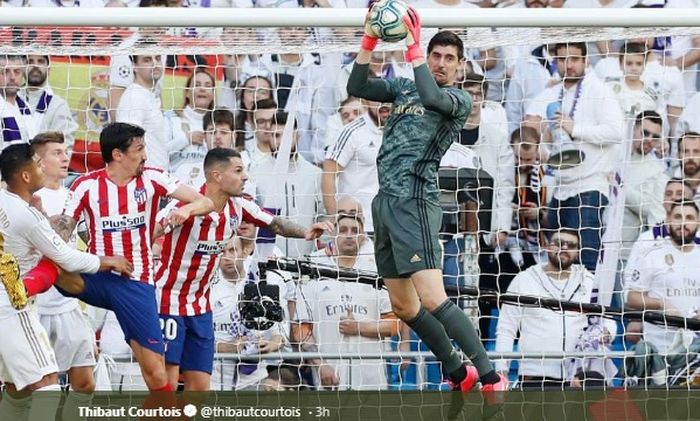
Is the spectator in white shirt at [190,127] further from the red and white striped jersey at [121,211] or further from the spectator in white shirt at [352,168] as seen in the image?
the red and white striped jersey at [121,211]

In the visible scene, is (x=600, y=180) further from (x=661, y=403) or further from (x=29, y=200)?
(x=29, y=200)

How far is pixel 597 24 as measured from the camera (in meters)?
8.51

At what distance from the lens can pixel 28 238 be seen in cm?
809

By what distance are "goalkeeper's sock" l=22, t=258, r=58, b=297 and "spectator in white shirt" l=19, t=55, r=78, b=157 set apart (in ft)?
5.99

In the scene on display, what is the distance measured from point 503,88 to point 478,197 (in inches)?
37.1

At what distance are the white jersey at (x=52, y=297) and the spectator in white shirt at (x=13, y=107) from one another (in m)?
0.48

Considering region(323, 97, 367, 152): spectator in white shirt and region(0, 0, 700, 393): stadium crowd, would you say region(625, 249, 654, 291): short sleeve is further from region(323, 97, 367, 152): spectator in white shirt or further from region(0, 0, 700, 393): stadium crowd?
region(323, 97, 367, 152): spectator in white shirt

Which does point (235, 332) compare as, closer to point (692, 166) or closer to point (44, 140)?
point (44, 140)

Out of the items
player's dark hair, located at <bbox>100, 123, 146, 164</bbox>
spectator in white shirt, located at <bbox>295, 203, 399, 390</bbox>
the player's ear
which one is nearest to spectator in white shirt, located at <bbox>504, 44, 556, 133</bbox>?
spectator in white shirt, located at <bbox>295, 203, 399, 390</bbox>

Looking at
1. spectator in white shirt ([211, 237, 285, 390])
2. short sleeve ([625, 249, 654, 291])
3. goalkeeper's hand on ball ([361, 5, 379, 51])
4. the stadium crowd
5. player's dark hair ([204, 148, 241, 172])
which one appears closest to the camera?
goalkeeper's hand on ball ([361, 5, 379, 51])

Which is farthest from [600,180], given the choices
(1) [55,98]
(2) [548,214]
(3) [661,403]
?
(1) [55,98]

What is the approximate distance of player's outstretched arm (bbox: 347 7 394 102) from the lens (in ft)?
25.6

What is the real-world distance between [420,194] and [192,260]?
1780mm

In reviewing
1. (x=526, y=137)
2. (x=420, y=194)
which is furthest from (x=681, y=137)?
(x=420, y=194)
